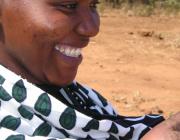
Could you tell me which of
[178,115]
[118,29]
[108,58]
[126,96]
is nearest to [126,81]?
[126,96]

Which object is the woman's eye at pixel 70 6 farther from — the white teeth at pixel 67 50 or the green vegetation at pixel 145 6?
the green vegetation at pixel 145 6

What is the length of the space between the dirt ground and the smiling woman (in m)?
3.65

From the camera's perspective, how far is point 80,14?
5.46 feet

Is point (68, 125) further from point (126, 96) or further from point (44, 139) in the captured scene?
point (126, 96)

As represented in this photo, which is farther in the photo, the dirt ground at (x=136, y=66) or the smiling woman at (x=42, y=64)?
the dirt ground at (x=136, y=66)

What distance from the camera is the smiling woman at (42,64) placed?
1.59 m


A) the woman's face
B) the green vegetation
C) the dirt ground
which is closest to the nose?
the woman's face

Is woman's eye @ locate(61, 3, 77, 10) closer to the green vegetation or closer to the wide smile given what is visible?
the wide smile

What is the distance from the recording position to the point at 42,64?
5.50ft

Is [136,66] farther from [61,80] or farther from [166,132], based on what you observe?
[166,132]

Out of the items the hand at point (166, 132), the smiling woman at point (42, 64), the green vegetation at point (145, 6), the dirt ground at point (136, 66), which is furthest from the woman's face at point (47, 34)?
the green vegetation at point (145, 6)

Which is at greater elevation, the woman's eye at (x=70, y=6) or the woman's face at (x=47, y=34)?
the woman's eye at (x=70, y=6)

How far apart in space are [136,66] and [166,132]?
5622 millimetres

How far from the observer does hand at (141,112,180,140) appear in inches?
61.5
